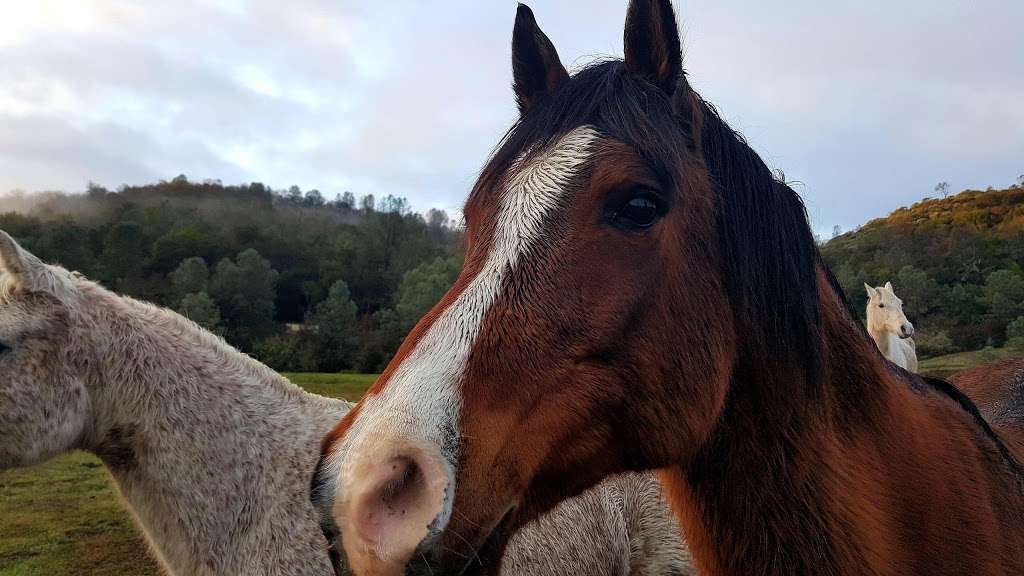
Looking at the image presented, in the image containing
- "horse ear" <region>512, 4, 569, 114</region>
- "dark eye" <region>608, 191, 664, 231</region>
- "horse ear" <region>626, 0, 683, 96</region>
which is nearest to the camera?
Result: "dark eye" <region>608, 191, 664, 231</region>

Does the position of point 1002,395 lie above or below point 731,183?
below

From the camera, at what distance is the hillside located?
1177 inches

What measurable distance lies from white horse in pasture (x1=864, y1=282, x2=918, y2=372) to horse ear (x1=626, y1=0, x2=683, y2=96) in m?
15.1

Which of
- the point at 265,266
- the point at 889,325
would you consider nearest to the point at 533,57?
the point at 889,325

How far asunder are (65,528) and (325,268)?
3219 cm

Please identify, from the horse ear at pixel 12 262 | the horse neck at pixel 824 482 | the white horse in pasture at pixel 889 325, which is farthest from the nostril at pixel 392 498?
the white horse in pasture at pixel 889 325

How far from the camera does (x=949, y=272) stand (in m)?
35.3

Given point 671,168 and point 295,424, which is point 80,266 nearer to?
point 295,424

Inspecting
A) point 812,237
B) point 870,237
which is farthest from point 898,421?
point 870,237

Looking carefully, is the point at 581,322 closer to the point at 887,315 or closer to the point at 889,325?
the point at 889,325

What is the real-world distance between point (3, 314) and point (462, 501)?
3.82 meters

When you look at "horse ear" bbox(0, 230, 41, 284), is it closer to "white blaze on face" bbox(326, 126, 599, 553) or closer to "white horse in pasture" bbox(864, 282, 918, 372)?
"white blaze on face" bbox(326, 126, 599, 553)

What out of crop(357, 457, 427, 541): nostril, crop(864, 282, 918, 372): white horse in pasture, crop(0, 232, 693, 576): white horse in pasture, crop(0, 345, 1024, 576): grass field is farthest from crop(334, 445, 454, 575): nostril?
crop(864, 282, 918, 372): white horse in pasture

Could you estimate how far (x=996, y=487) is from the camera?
2.17 meters
